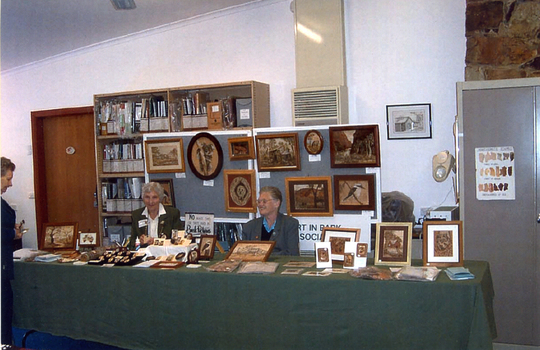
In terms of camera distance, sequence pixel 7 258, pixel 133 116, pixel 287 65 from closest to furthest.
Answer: pixel 7 258, pixel 287 65, pixel 133 116

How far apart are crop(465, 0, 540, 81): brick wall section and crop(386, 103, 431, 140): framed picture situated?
0.60 meters

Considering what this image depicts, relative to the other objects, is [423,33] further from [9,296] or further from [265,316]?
[9,296]

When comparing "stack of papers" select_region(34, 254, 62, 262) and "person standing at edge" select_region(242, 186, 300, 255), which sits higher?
"person standing at edge" select_region(242, 186, 300, 255)

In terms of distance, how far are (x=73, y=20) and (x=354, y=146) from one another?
317cm

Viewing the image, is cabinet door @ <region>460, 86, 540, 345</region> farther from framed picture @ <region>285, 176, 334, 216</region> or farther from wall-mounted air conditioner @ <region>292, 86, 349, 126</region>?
wall-mounted air conditioner @ <region>292, 86, 349, 126</region>

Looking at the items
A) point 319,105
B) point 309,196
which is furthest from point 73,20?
point 309,196

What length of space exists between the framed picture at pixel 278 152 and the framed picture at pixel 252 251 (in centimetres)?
125

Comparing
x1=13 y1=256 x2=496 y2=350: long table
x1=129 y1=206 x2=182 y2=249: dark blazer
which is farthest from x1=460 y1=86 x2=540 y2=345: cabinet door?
x1=129 y1=206 x2=182 y2=249: dark blazer

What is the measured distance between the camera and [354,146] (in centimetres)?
462

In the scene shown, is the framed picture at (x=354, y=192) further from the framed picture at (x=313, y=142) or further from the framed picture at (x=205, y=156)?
the framed picture at (x=205, y=156)

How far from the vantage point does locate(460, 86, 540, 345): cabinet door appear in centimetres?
414

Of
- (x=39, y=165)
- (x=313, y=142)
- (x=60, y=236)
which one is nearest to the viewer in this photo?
(x=60, y=236)

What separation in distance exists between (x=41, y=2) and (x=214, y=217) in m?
2.45

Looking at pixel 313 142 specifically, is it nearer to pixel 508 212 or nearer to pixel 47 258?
pixel 508 212
